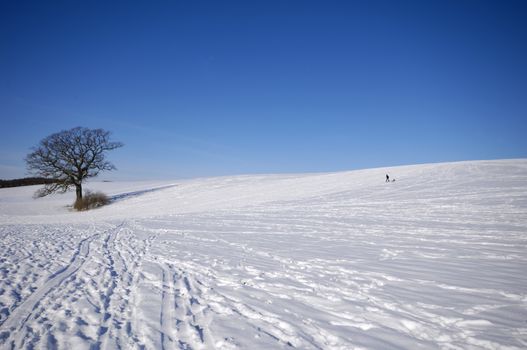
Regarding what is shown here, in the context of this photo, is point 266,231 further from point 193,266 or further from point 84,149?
point 84,149

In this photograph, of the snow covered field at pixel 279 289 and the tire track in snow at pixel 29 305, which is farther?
the tire track in snow at pixel 29 305

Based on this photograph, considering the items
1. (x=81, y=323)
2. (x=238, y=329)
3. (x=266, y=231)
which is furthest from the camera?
(x=266, y=231)

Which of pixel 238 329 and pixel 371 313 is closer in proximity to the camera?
→ pixel 238 329

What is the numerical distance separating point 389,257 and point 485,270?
183cm

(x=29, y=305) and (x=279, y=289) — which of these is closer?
(x=29, y=305)

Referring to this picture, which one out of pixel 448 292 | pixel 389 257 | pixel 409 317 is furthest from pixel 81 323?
pixel 389 257

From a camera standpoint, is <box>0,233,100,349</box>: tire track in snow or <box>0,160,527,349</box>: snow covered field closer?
<box>0,160,527,349</box>: snow covered field

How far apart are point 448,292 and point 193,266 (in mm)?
5263

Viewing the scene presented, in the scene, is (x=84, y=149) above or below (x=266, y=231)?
above

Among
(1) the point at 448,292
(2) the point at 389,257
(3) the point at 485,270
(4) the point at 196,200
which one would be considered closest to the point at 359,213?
(2) the point at 389,257

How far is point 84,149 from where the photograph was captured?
94.8 ft

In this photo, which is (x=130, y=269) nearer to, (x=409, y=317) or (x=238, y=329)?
(x=238, y=329)

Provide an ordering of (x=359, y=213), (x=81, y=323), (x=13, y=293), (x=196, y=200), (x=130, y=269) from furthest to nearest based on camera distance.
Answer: (x=196, y=200)
(x=359, y=213)
(x=130, y=269)
(x=13, y=293)
(x=81, y=323)

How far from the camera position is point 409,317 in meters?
3.53
